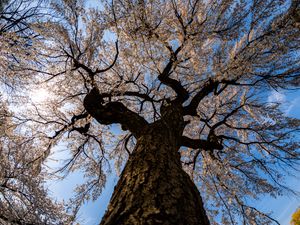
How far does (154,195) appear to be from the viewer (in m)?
1.82

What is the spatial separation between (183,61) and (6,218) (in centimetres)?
570

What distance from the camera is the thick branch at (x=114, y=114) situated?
155 inches

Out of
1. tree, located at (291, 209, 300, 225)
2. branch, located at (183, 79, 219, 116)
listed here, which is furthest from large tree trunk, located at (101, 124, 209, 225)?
tree, located at (291, 209, 300, 225)

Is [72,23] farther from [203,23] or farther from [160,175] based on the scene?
[160,175]

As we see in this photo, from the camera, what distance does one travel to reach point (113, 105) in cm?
452

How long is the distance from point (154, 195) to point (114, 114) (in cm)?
265

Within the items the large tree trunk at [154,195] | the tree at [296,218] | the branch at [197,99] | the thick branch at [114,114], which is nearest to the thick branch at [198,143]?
the branch at [197,99]

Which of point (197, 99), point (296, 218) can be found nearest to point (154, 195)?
point (197, 99)

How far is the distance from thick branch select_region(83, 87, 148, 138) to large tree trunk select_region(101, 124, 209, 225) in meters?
1.17

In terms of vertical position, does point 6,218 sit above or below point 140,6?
below

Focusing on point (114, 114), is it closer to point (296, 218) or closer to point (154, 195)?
point (154, 195)

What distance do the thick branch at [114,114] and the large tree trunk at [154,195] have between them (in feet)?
3.83

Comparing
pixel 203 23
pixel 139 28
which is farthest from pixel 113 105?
pixel 203 23

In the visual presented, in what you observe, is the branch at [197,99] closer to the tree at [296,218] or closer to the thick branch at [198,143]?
the thick branch at [198,143]
